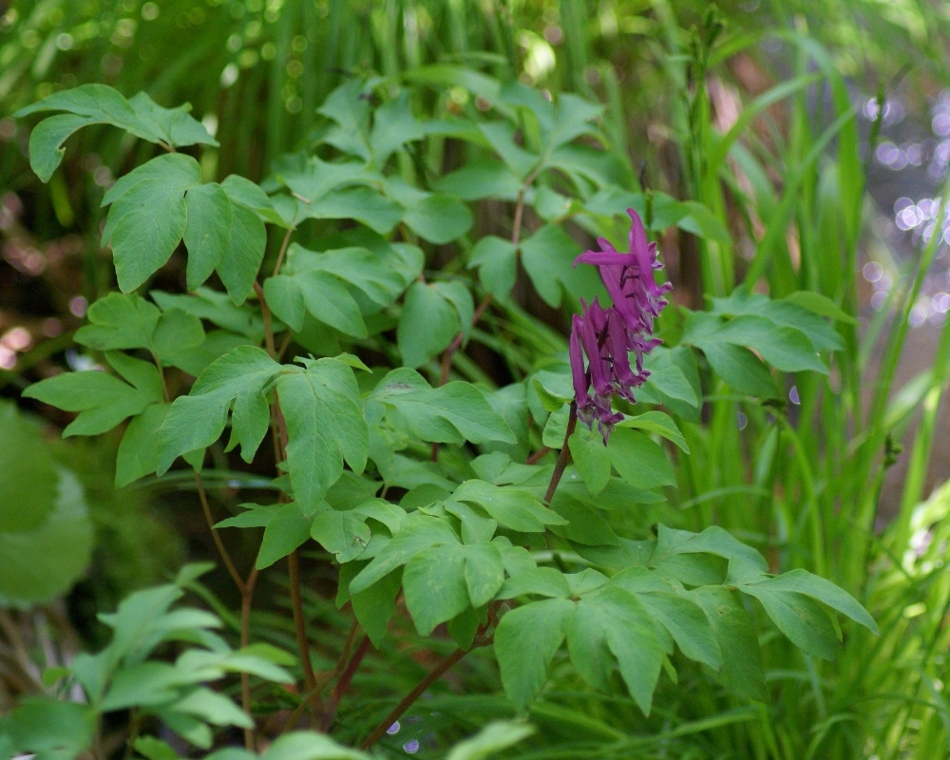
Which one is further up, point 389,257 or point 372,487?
point 389,257

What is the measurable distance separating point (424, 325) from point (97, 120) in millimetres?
294

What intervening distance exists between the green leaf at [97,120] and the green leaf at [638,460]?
0.37 metres

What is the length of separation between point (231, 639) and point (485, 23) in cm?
113

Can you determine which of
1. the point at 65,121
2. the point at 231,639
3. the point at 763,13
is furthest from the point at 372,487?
the point at 763,13

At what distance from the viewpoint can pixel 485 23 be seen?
5.05 ft

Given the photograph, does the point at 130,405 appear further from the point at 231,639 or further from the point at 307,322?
the point at 231,639

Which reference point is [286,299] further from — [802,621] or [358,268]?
[802,621]

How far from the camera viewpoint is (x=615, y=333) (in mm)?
542

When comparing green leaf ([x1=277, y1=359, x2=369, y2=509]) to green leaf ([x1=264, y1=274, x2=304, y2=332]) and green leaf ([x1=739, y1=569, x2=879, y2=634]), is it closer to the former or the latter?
green leaf ([x1=264, y1=274, x2=304, y2=332])

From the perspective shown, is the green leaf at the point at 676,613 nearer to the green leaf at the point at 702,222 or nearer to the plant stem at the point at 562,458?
the plant stem at the point at 562,458

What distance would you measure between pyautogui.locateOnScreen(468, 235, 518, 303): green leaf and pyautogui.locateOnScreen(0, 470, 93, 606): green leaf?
0.55 metres

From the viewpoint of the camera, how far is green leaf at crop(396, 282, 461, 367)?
701mm

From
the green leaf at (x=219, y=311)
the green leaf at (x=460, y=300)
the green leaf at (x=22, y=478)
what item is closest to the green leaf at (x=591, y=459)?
the green leaf at (x=460, y=300)

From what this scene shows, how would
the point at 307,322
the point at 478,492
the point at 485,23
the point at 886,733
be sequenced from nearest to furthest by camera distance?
the point at 478,492 < the point at 307,322 < the point at 886,733 < the point at 485,23
